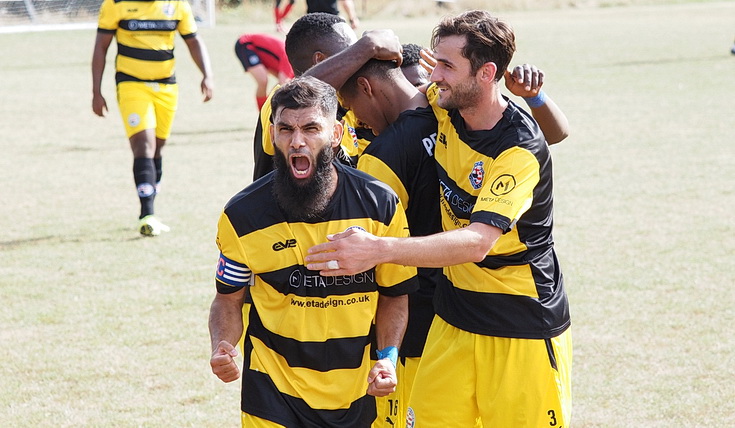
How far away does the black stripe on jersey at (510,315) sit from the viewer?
422 cm

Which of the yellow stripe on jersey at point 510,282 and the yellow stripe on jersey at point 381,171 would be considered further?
the yellow stripe on jersey at point 381,171

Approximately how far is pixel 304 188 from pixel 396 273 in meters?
0.55

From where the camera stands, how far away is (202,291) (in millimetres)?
8141

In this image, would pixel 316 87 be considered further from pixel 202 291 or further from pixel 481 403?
pixel 202 291

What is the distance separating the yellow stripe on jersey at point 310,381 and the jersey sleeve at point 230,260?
0.28 metres

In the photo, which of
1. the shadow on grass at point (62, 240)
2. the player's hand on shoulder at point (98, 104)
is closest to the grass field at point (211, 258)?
the shadow on grass at point (62, 240)

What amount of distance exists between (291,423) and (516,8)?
45.7 meters

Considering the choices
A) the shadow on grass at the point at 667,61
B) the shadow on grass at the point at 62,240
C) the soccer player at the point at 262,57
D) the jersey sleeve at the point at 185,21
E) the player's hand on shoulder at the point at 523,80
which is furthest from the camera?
the shadow on grass at the point at 667,61

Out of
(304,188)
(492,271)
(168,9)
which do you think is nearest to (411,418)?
(492,271)

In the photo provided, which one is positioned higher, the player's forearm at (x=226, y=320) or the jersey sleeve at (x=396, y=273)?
the jersey sleeve at (x=396, y=273)

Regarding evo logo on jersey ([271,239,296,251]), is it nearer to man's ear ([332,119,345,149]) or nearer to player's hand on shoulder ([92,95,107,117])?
man's ear ([332,119,345,149])

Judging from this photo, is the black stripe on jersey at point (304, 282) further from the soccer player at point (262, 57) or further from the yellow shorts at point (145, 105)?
the soccer player at point (262, 57)

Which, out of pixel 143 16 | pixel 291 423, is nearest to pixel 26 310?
pixel 143 16

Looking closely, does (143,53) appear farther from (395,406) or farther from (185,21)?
(395,406)
